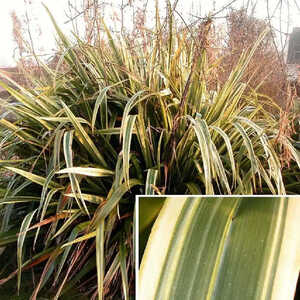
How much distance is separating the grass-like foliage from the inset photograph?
1.90 feet

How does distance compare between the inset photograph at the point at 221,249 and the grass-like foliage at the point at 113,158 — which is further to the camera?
the grass-like foliage at the point at 113,158

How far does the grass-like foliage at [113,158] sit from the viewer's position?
1.38 m

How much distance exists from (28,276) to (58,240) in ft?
1.08

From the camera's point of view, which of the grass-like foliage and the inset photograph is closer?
the inset photograph

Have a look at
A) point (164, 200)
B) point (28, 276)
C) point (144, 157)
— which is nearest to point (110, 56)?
point (144, 157)

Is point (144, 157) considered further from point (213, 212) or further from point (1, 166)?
point (213, 212)

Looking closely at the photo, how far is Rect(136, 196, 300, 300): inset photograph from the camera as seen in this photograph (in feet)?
2.19

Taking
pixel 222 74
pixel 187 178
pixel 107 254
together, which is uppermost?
pixel 222 74

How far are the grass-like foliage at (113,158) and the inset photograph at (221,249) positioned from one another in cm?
58

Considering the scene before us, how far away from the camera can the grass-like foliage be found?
1.38m

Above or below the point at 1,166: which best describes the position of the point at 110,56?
above

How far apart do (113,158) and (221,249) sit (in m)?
1.06

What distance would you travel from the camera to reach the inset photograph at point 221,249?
668mm

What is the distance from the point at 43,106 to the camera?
5.60 ft
